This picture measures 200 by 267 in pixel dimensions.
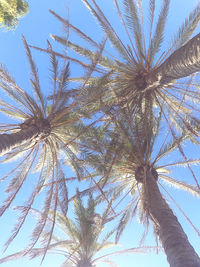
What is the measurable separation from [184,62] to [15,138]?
15.3ft

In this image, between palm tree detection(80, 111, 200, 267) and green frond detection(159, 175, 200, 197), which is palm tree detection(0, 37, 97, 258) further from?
green frond detection(159, 175, 200, 197)

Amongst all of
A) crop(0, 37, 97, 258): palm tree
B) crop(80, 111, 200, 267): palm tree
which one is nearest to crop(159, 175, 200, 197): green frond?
crop(80, 111, 200, 267): palm tree

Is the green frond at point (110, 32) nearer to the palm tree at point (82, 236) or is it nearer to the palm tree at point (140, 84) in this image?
the palm tree at point (140, 84)

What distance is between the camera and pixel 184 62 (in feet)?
16.4

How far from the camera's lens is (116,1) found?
7324 millimetres

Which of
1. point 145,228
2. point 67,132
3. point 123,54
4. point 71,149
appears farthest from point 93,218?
point 123,54

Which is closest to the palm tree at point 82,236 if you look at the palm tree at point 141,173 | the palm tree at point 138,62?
the palm tree at point 141,173

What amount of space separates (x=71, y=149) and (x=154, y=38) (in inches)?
194

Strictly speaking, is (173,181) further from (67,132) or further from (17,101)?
(17,101)

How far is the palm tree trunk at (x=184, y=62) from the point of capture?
4524 mm

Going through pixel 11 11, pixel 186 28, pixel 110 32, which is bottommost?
pixel 186 28

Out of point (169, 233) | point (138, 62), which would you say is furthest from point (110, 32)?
point (169, 233)

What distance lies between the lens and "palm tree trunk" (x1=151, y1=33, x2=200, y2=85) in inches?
178

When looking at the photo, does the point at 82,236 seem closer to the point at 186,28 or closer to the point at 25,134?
the point at 25,134
